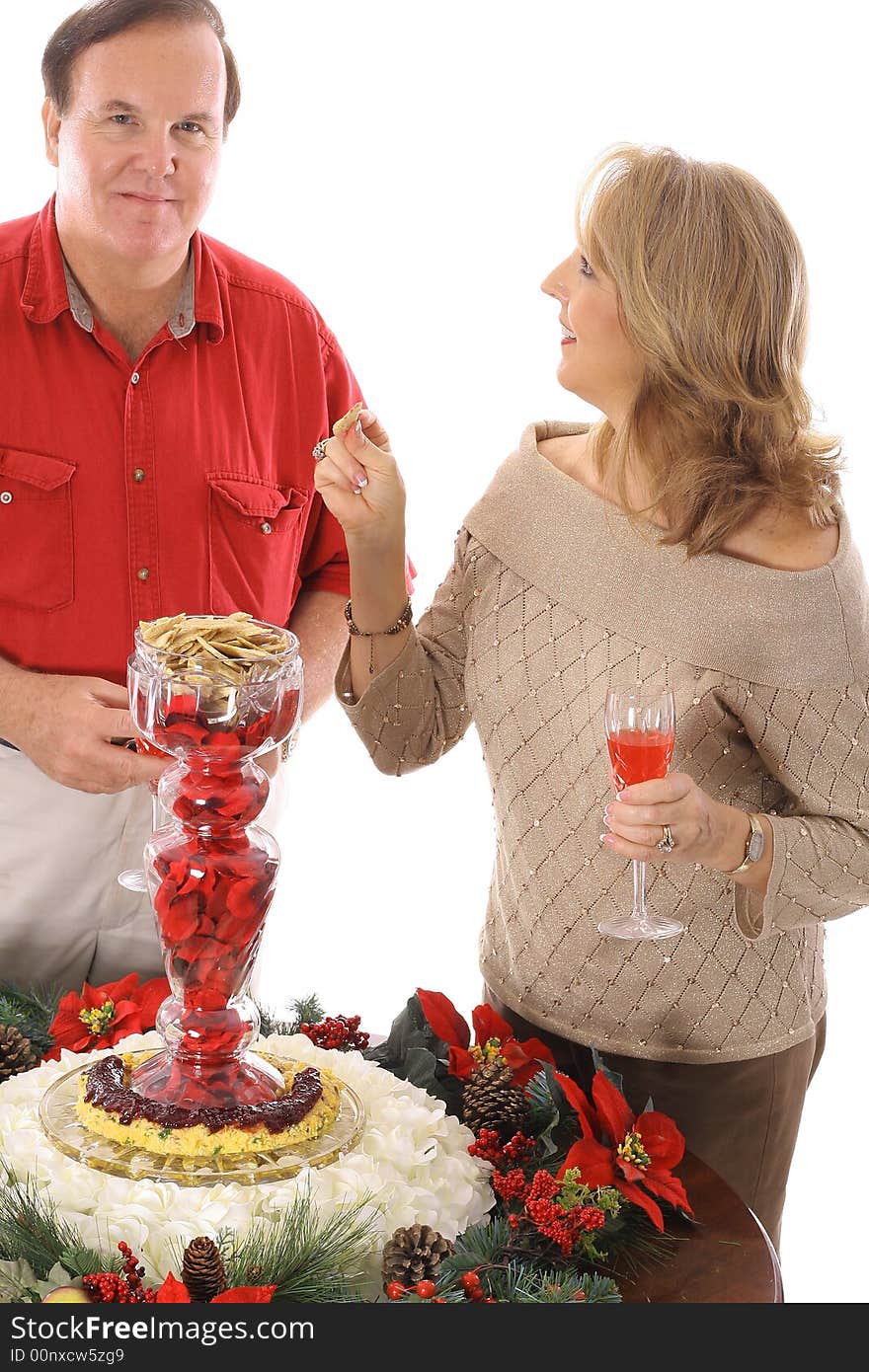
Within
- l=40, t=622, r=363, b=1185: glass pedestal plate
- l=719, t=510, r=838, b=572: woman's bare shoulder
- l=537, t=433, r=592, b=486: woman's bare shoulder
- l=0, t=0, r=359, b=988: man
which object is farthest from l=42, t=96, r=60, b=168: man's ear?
l=719, t=510, r=838, b=572: woman's bare shoulder

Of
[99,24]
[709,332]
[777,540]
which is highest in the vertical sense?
[99,24]

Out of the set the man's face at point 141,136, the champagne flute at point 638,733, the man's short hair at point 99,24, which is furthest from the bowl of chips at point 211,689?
the man's short hair at point 99,24

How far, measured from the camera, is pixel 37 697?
7.92 ft

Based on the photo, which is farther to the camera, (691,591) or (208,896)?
(691,591)

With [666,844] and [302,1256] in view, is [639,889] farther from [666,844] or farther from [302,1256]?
[302,1256]

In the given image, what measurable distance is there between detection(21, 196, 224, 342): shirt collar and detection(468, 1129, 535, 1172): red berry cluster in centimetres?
146

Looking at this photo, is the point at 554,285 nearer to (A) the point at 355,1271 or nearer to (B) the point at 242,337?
(B) the point at 242,337

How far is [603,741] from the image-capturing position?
2131mm

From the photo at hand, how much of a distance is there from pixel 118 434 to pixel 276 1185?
136 centimetres

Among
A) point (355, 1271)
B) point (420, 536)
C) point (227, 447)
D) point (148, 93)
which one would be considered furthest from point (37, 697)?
point (420, 536)

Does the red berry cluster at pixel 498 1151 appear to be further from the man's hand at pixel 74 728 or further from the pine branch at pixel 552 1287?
the man's hand at pixel 74 728

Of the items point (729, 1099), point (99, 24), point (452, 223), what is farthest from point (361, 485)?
point (452, 223)

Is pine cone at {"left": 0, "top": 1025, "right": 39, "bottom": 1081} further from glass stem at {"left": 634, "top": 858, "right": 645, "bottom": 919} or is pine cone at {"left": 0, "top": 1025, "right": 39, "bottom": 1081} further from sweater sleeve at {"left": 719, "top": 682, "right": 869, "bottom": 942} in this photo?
sweater sleeve at {"left": 719, "top": 682, "right": 869, "bottom": 942}

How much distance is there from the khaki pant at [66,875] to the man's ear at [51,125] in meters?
1.01
